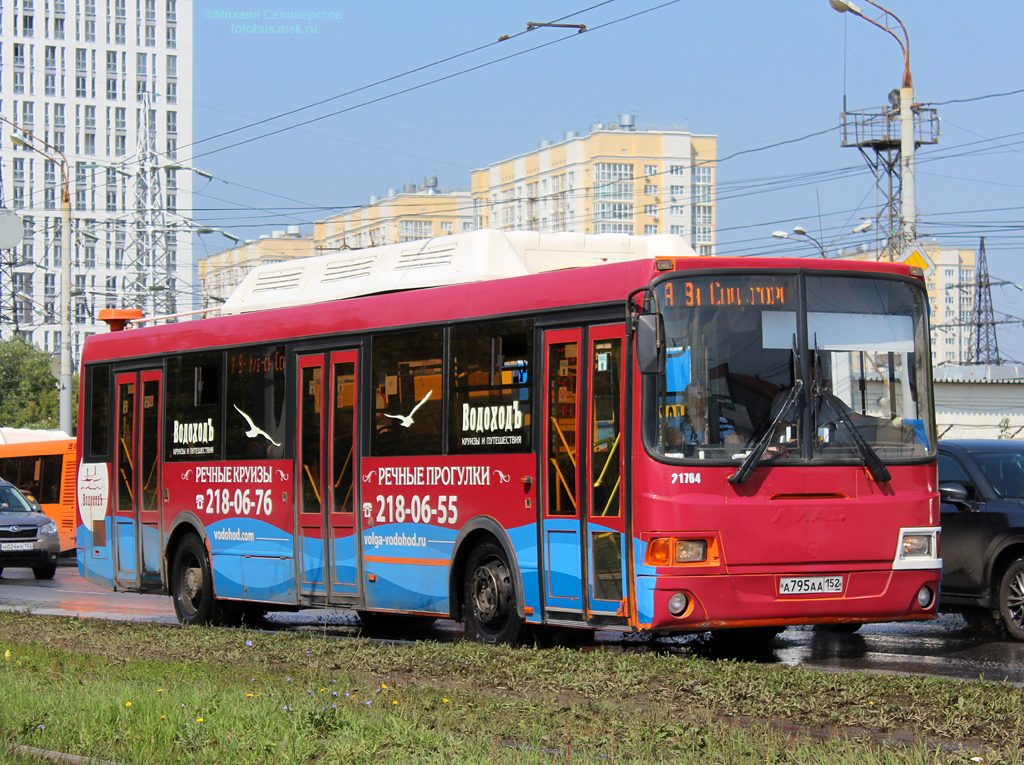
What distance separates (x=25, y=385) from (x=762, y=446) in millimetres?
83965

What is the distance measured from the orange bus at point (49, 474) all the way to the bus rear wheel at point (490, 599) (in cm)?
2289

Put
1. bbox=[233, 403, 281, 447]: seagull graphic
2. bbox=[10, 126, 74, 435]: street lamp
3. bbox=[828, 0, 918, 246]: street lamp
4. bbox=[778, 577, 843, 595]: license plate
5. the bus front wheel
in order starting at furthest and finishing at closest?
bbox=[10, 126, 74, 435]: street lamp < bbox=[828, 0, 918, 246]: street lamp < the bus front wheel < bbox=[233, 403, 281, 447]: seagull graphic < bbox=[778, 577, 843, 595]: license plate

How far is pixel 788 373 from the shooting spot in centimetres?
986

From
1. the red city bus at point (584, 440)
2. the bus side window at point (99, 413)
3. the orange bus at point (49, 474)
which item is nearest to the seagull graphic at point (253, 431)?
the red city bus at point (584, 440)

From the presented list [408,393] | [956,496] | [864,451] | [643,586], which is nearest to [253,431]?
[408,393]

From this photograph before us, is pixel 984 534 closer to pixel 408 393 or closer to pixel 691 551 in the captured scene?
pixel 691 551

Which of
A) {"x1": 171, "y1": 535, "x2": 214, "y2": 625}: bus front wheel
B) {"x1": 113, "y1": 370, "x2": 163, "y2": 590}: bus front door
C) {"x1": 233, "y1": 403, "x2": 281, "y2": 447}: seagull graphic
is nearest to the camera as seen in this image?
{"x1": 233, "y1": 403, "x2": 281, "y2": 447}: seagull graphic

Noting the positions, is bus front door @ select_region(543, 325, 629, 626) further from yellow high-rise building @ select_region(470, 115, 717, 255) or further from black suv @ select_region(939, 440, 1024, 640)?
yellow high-rise building @ select_region(470, 115, 717, 255)

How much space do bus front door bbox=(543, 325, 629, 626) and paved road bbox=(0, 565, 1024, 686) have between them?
804 millimetres

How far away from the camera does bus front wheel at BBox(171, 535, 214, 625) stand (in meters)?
14.7

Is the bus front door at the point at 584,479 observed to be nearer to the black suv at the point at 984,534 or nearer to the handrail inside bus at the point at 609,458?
the handrail inside bus at the point at 609,458

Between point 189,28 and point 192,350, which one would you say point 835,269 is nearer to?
point 192,350

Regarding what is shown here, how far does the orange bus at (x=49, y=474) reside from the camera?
3334cm

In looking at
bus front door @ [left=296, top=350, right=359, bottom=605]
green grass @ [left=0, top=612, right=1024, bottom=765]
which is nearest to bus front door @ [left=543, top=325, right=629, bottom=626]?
green grass @ [left=0, top=612, right=1024, bottom=765]
